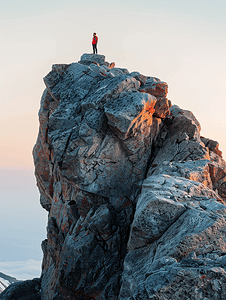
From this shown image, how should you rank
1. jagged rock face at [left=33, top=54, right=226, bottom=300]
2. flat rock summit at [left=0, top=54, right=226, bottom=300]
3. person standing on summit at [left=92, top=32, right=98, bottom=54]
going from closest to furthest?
flat rock summit at [left=0, top=54, right=226, bottom=300] → jagged rock face at [left=33, top=54, right=226, bottom=300] → person standing on summit at [left=92, top=32, right=98, bottom=54]

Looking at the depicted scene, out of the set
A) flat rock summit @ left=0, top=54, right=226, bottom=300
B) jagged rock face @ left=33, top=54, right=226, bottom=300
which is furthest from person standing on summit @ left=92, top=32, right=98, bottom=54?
jagged rock face @ left=33, top=54, right=226, bottom=300

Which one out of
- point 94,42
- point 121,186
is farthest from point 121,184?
point 94,42

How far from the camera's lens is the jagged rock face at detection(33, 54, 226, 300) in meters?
18.3

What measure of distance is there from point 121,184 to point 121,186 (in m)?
0.20

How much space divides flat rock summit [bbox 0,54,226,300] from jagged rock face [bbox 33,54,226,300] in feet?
0.29

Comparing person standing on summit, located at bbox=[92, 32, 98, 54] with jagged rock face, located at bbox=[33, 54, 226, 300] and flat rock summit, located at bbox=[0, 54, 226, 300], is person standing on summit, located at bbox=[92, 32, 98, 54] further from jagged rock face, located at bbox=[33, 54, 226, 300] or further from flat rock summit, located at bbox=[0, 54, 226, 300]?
jagged rock face, located at bbox=[33, 54, 226, 300]

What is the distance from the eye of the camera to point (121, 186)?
2850 centimetres

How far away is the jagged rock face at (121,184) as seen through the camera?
1830 cm

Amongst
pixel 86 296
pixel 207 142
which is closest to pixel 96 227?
pixel 86 296

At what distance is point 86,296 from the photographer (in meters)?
25.1

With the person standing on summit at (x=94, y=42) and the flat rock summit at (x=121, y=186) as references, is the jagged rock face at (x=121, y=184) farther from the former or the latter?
the person standing on summit at (x=94, y=42)

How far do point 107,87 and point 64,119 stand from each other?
19.5 ft

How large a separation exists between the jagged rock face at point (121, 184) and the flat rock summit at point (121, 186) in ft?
0.29

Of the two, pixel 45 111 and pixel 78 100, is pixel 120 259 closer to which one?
pixel 78 100
